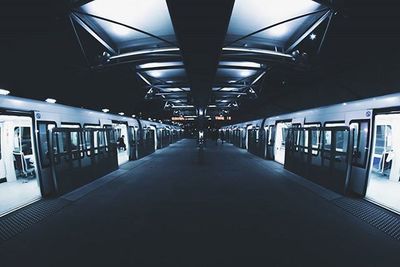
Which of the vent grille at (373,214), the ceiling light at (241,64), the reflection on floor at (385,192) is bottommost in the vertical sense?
the reflection on floor at (385,192)

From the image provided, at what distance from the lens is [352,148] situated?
18.9 feet

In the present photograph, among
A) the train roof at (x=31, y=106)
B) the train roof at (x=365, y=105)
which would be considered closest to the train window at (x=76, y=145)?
the train roof at (x=31, y=106)

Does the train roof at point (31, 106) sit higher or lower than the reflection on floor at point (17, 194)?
higher

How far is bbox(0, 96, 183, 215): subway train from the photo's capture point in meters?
5.47

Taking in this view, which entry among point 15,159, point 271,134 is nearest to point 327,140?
point 271,134

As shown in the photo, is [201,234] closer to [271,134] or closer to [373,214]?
[373,214]

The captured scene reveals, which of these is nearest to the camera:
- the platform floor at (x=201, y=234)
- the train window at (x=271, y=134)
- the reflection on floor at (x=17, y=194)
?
the platform floor at (x=201, y=234)

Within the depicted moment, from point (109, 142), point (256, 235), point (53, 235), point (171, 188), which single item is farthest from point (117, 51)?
point (256, 235)

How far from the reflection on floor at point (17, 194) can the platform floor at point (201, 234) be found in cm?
150

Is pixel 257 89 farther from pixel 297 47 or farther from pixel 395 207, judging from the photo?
pixel 395 207

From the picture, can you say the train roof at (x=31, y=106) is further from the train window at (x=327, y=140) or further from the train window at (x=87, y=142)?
the train window at (x=327, y=140)

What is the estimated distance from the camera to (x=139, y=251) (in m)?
3.06

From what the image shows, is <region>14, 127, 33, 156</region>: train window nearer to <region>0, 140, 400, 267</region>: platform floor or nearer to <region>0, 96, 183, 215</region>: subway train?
<region>0, 96, 183, 215</region>: subway train

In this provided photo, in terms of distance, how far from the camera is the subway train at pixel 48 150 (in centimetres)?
547
